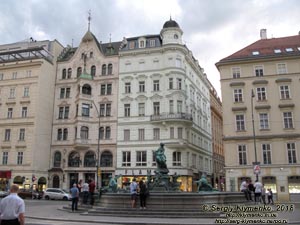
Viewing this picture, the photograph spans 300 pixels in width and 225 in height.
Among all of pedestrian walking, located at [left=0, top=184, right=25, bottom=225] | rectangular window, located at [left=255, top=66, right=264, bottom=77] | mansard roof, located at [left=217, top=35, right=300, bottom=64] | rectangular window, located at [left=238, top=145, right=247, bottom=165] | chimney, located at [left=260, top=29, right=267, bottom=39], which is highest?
chimney, located at [left=260, top=29, right=267, bottom=39]

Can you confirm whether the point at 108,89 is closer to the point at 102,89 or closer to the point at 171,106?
the point at 102,89

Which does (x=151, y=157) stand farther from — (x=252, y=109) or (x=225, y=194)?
(x=225, y=194)

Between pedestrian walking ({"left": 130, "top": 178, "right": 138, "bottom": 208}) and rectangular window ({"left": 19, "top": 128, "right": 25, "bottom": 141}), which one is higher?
rectangular window ({"left": 19, "top": 128, "right": 25, "bottom": 141})

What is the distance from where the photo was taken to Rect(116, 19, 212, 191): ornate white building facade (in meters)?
47.5

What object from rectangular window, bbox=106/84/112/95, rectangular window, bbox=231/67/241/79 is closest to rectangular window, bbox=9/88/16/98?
rectangular window, bbox=106/84/112/95

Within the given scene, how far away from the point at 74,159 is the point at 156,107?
49.8 feet

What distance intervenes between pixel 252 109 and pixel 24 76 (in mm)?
37094

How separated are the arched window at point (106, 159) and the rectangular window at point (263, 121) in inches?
880

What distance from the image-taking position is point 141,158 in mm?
48344

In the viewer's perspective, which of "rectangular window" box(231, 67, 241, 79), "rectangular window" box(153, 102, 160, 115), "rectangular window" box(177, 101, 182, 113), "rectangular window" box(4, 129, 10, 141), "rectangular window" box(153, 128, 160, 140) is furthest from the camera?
"rectangular window" box(4, 129, 10, 141)

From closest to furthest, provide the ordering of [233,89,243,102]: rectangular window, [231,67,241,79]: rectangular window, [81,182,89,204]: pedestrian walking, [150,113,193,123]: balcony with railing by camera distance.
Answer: [81,182,89,204]: pedestrian walking < [233,89,243,102]: rectangular window < [231,67,241,79]: rectangular window < [150,113,193,123]: balcony with railing

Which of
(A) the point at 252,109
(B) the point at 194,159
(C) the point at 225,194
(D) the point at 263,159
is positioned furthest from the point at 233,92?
(C) the point at 225,194

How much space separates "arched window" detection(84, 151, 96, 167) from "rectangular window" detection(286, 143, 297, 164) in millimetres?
27400

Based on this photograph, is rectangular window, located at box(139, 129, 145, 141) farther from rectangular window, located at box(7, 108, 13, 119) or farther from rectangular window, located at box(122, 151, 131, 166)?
rectangular window, located at box(7, 108, 13, 119)
